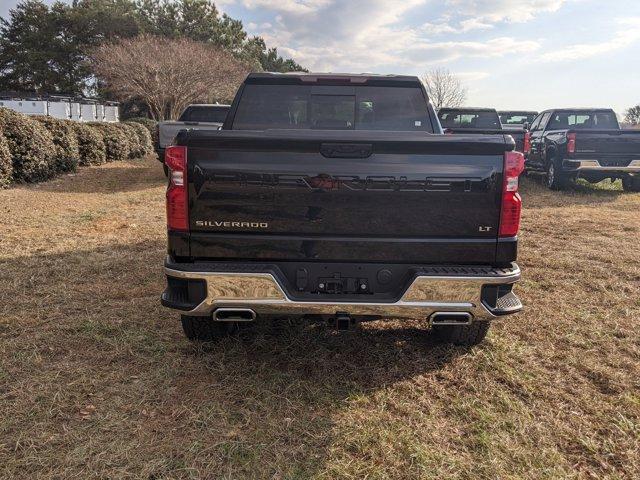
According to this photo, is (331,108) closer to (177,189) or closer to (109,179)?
(177,189)

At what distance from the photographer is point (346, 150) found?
2.68 metres

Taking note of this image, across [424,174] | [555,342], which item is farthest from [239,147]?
[555,342]

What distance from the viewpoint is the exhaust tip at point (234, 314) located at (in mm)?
2771

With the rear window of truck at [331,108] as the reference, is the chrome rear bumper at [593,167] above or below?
below

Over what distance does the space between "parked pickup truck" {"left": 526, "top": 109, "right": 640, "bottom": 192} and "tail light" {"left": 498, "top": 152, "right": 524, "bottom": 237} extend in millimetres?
9238

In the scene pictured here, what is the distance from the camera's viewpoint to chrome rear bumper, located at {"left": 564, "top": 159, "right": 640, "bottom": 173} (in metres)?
10.4

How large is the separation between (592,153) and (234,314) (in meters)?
10.4

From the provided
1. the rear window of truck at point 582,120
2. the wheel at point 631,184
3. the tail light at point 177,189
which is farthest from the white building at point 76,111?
the tail light at point 177,189

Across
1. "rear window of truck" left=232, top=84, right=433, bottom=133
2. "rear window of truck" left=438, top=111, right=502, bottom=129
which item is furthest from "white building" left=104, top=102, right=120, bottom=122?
"rear window of truck" left=232, top=84, right=433, bottom=133

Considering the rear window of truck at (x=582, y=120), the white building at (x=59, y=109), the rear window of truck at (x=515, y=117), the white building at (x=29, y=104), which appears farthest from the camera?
the white building at (x=59, y=109)

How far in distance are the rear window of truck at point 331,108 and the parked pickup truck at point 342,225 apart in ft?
4.21

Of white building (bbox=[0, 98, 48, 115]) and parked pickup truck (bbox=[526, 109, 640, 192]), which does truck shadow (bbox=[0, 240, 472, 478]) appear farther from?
white building (bbox=[0, 98, 48, 115])

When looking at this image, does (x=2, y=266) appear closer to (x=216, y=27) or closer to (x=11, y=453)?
(x=11, y=453)

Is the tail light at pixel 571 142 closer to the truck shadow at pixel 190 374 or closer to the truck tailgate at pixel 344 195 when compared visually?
the truck shadow at pixel 190 374
